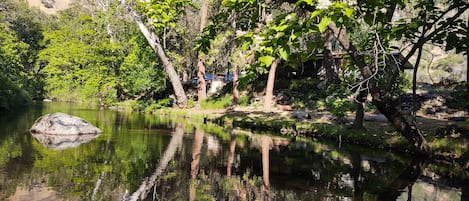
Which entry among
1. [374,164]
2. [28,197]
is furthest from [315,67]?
[28,197]

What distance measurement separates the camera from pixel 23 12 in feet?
190

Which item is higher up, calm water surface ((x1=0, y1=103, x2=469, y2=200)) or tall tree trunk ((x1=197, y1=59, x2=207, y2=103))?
tall tree trunk ((x1=197, y1=59, x2=207, y2=103))

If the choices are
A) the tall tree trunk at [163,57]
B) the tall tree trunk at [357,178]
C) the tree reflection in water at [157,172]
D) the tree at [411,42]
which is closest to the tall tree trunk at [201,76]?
the tall tree trunk at [163,57]

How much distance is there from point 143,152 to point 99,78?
29.9m

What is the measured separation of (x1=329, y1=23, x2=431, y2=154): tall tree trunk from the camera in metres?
10.5

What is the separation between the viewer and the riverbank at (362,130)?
12656mm

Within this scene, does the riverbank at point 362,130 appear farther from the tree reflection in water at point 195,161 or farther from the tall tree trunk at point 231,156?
the tree reflection in water at point 195,161

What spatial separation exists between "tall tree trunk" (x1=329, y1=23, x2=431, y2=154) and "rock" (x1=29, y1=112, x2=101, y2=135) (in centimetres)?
941

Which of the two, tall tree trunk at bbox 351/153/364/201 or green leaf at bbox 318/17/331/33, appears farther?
tall tree trunk at bbox 351/153/364/201

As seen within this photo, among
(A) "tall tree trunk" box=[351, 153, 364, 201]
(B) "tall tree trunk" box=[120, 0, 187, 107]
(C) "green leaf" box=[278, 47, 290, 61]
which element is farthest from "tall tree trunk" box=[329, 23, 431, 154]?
(B) "tall tree trunk" box=[120, 0, 187, 107]

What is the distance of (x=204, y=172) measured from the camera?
9344 mm

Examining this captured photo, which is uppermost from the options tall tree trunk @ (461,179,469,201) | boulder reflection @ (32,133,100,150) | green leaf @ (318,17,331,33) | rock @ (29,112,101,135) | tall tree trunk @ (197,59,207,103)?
tall tree trunk @ (197,59,207,103)

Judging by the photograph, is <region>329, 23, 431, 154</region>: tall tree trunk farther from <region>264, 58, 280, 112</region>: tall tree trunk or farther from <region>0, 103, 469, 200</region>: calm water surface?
<region>264, 58, 280, 112</region>: tall tree trunk

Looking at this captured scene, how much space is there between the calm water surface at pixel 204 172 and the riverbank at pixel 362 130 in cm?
86
